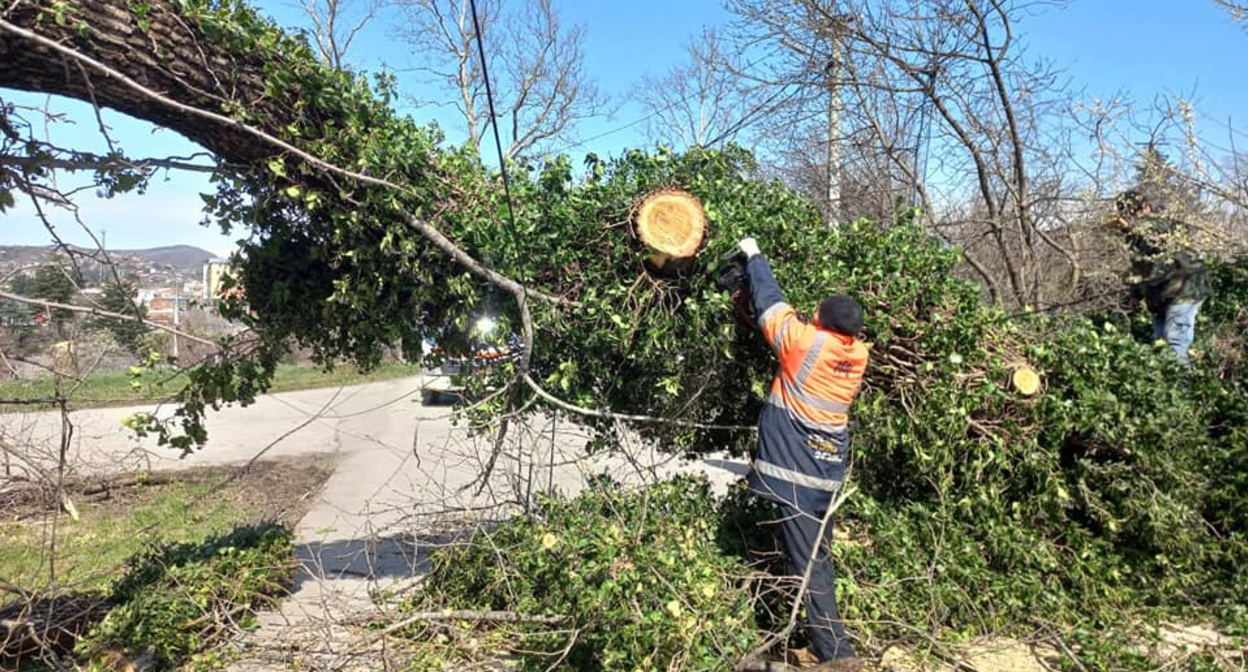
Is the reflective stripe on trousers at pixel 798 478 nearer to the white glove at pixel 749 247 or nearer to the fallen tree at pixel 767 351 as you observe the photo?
the fallen tree at pixel 767 351

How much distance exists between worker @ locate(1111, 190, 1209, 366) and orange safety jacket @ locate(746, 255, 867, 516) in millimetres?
3299

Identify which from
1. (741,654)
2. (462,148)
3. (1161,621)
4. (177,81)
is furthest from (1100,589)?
(177,81)

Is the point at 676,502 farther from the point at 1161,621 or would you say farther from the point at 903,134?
the point at 903,134

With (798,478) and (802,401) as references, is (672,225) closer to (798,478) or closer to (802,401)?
(802,401)

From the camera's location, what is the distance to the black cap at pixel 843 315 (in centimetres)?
380

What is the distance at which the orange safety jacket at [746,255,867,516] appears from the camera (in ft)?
12.5

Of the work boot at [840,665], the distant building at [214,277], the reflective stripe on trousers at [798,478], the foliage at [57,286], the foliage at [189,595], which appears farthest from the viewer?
the distant building at [214,277]

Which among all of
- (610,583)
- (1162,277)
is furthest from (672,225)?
(1162,277)

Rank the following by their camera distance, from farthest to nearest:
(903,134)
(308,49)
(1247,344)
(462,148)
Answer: (903,134), (1247,344), (462,148), (308,49)

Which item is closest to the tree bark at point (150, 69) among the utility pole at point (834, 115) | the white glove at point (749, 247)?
the white glove at point (749, 247)

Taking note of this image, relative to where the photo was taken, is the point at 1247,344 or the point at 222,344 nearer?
the point at 222,344

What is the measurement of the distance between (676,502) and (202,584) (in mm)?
2809

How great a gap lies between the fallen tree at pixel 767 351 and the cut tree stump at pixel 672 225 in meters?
0.10

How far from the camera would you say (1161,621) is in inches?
173
